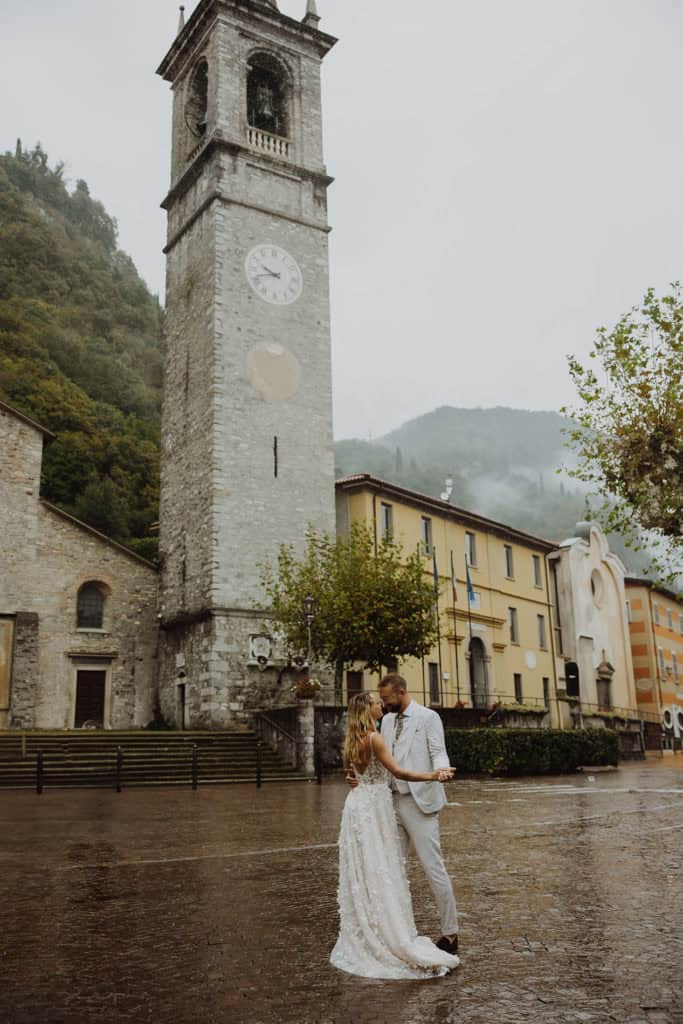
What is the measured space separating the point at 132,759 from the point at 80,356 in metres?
45.9

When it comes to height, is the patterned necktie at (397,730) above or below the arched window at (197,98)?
below

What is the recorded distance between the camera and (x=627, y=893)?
22.6 ft

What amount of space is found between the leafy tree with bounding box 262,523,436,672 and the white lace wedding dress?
63.7 feet

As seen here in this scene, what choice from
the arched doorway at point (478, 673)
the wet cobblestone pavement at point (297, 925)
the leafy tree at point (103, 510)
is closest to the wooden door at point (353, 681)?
the arched doorway at point (478, 673)

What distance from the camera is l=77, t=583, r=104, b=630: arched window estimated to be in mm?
30841

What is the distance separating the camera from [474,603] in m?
37.8

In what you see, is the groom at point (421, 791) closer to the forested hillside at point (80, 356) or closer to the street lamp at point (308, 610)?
the street lamp at point (308, 610)

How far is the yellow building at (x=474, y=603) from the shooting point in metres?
34.2

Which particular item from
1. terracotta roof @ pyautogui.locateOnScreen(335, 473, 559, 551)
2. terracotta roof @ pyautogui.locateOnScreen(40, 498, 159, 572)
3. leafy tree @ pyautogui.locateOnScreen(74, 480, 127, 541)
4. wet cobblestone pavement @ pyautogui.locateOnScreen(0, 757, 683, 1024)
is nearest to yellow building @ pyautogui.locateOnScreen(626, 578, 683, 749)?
terracotta roof @ pyautogui.locateOnScreen(335, 473, 559, 551)

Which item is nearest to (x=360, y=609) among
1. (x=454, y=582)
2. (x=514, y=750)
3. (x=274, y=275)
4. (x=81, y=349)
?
(x=514, y=750)

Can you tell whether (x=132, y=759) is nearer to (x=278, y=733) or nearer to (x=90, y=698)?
(x=278, y=733)

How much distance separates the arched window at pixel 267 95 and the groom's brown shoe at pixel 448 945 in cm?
3336

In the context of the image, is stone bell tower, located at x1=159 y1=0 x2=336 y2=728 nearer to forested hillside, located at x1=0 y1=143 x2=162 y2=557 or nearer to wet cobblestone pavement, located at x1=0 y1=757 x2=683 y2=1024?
forested hillside, located at x1=0 y1=143 x2=162 y2=557

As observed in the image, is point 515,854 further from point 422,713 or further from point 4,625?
point 4,625
